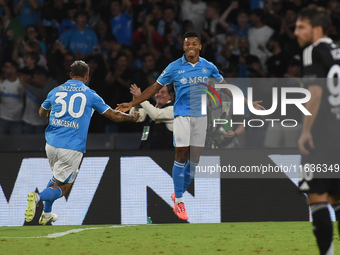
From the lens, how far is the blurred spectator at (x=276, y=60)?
1135 cm

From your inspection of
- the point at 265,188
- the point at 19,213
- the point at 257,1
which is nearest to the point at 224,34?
the point at 257,1

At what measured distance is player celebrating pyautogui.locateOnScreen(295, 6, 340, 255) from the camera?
189 inches

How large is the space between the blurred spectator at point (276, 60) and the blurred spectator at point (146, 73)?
2118 mm

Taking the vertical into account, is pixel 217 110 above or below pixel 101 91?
below

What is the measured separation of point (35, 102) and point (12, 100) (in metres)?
0.45

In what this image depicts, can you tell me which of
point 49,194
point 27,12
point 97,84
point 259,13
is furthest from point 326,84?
point 27,12

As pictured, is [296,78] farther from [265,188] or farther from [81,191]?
[81,191]

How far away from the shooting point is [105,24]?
11984 millimetres

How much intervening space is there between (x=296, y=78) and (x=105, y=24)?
379 cm

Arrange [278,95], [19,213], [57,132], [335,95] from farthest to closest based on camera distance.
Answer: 1. [278,95]
2. [19,213]
3. [57,132]
4. [335,95]

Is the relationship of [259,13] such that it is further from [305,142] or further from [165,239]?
[305,142]

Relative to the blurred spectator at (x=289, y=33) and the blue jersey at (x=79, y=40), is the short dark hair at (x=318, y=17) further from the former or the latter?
the blue jersey at (x=79, y=40)

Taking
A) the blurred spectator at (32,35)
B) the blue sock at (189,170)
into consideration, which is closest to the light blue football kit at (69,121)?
the blue sock at (189,170)

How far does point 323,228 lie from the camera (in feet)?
15.8
